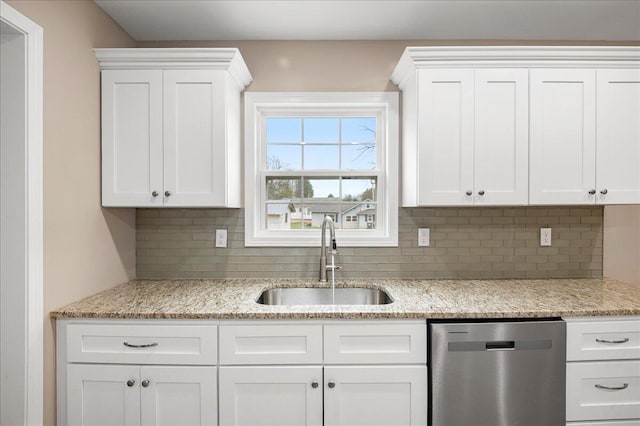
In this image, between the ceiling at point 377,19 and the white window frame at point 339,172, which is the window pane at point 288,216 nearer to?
the white window frame at point 339,172

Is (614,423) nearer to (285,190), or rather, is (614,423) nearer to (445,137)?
(445,137)

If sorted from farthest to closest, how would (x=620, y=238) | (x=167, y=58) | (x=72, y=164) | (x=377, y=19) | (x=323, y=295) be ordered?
1. (x=620, y=238)
2. (x=323, y=295)
3. (x=377, y=19)
4. (x=167, y=58)
5. (x=72, y=164)

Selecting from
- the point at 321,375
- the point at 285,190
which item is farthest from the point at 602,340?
the point at 285,190

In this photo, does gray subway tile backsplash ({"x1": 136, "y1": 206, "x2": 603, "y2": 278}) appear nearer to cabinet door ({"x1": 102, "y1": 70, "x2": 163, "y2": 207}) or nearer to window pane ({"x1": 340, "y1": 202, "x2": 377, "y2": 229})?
window pane ({"x1": 340, "y1": 202, "x2": 377, "y2": 229})

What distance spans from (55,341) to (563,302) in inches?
97.8

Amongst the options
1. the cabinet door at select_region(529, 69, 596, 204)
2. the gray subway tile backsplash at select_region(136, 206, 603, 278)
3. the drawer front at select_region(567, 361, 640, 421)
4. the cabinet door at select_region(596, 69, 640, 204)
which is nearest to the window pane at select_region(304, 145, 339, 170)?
the gray subway tile backsplash at select_region(136, 206, 603, 278)

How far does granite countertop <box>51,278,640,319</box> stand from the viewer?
6.08 feet

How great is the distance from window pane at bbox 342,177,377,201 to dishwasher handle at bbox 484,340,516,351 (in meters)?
1.19

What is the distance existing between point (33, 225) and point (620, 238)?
11.1 feet

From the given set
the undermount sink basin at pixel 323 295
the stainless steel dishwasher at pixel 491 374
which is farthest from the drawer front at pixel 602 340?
the undermount sink basin at pixel 323 295

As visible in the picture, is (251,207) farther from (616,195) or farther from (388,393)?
(616,195)

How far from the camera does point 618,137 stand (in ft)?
7.41

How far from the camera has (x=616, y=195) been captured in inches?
89.2

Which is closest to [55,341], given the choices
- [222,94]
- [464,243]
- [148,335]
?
[148,335]
